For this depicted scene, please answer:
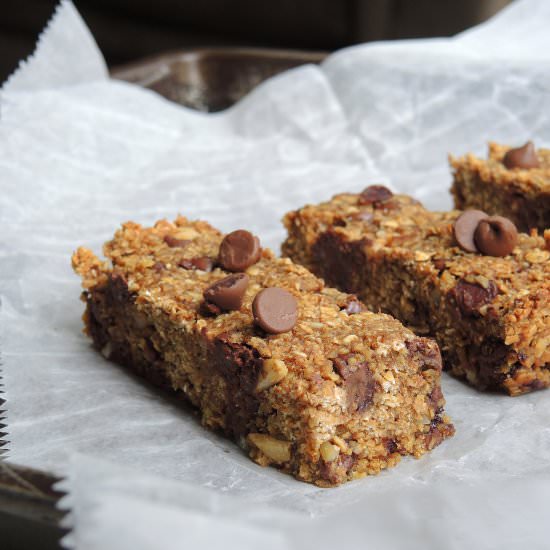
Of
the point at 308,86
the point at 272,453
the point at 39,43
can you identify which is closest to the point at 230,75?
the point at 308,86

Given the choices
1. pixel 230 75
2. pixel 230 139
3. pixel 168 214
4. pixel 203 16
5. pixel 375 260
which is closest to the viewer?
pixel 375 260

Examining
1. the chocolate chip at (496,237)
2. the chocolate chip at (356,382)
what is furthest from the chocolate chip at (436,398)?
the chocolate chip at (496,237)

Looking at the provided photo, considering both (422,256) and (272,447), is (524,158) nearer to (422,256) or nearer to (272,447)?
(422,256)

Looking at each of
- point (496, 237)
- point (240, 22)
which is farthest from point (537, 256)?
point (240, 22)

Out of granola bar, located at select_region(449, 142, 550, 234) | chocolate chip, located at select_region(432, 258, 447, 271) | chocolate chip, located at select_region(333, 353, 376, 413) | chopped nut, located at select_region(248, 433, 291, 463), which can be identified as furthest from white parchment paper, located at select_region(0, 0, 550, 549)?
granola bar, located at select_region(449, 142, 550, 234)

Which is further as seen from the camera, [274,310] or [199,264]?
[199,264]

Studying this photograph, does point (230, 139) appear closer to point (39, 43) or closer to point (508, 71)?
point (39, 43)
